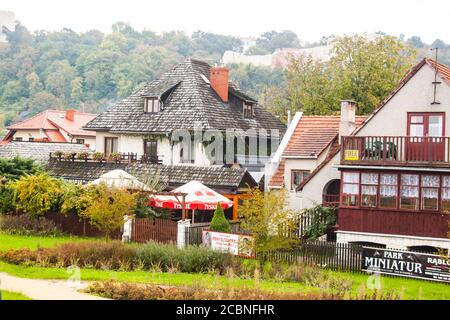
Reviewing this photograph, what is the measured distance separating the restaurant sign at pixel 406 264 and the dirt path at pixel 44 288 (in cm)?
1009

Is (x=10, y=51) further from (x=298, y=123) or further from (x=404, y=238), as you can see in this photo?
(x=404, y=238)

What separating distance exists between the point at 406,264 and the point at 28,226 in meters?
16.5

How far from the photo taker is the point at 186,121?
143 feet

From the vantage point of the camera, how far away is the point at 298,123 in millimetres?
38500

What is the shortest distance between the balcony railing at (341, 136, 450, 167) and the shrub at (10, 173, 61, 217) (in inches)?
498

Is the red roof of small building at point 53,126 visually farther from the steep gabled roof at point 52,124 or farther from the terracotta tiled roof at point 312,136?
the terracotta tiled roof at point 312,136

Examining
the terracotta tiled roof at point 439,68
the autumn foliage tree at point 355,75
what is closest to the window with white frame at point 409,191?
the terracotta tiled roof at point 439,68

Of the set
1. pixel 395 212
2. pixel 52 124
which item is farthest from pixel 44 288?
pixel 52 124

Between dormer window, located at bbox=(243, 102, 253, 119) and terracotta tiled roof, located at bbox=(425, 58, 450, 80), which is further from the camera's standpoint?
dormer window, located at bbox=(243, 102, 253, 119)

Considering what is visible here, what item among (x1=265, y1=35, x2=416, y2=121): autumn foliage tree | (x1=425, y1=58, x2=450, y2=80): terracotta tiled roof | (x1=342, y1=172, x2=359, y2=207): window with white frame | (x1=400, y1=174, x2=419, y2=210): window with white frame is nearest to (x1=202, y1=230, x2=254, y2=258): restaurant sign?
(x1=342, y1=172, x2=359, y2=207): window with white frame

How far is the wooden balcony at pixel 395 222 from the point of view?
27.9m

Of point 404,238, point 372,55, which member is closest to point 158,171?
point 404,238

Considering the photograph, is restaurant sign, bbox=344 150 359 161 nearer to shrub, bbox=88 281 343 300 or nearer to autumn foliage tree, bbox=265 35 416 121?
shrub, bbox=88 281 343 300

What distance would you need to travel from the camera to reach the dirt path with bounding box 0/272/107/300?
18234 mm
